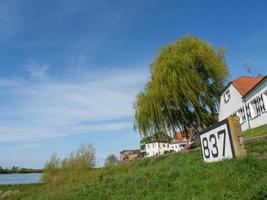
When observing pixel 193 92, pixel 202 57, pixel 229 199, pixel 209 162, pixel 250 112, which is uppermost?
pixel 202 57

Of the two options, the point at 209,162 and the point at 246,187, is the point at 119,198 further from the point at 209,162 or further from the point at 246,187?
the point at 246,187

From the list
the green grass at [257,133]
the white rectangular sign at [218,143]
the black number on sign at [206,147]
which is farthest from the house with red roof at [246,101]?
the white rectangular sign at [218,143]

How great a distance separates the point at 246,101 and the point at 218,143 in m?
20.7

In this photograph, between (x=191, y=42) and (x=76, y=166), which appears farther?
(x=191, y=42)

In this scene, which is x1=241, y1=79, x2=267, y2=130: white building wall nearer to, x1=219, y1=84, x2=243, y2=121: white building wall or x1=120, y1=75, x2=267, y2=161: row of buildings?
x1=120, y1=75, x2=267, y2=161: row of buildings

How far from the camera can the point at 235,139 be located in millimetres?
7398

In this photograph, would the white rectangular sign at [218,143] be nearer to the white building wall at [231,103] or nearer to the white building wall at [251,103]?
the white building wall at [251,103]

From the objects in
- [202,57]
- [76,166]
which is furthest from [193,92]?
[76,166]

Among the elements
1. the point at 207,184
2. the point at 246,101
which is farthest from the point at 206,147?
the point at 246,101

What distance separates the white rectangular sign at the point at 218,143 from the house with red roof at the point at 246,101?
A: 51.3 ft

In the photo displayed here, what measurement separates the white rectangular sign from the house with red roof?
15621 mm

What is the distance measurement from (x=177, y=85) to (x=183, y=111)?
90.7 inches

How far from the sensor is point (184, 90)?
95.3 feet

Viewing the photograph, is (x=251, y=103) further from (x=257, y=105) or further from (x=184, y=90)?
(x=184, y=90)
